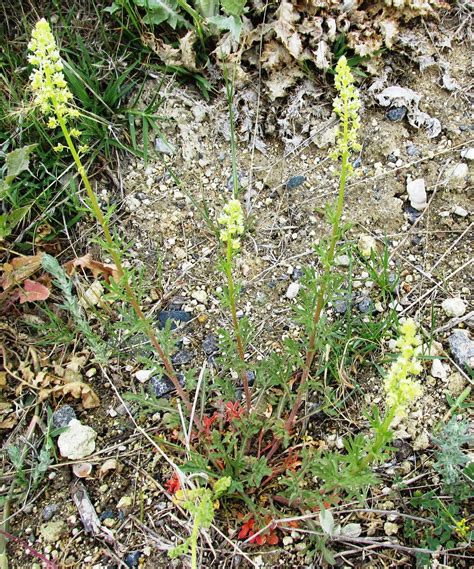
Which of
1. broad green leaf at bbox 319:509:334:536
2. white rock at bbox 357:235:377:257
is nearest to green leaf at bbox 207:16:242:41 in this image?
white rock at bbox 357:235:377:257

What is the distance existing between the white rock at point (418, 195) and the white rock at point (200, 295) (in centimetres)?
129

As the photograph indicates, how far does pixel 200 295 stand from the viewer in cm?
325

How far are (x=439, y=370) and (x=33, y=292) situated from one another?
83.9 inches

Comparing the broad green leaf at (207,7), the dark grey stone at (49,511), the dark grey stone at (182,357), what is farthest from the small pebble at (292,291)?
the broad green leaf at (207,7)


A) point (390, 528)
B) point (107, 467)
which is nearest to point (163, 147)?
point (107, 467)

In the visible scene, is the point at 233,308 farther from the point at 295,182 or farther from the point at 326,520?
the point at 295,182

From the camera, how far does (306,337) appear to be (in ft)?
9.88

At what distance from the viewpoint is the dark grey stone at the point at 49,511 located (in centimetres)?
268

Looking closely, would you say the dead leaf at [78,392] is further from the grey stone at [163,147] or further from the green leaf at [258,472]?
the grey stone at [163,147]

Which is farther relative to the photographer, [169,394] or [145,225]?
[145,225]

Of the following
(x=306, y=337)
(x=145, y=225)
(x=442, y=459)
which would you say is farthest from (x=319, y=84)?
(x=442, y=459)

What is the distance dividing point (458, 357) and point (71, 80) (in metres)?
2.61

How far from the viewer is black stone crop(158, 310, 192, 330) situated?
Result: 10.5ft

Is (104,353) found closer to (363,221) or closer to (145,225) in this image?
(145,225)
